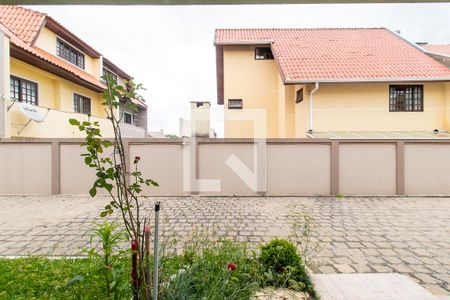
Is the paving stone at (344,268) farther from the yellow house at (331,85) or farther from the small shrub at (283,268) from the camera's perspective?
the yellow house at (331,85)

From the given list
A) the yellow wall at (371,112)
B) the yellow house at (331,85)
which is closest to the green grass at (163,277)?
the yellow house at (331,85)

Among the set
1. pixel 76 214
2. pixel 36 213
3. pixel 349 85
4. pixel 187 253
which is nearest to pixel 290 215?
pixel 187 253

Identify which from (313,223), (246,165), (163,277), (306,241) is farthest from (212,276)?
(246,165)

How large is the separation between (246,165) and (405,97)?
888cm

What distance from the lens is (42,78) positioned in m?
14.2

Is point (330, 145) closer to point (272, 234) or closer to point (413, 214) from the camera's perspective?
point (413, 214)

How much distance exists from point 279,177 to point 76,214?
634 cm

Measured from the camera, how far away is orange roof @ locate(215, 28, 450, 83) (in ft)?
40.0

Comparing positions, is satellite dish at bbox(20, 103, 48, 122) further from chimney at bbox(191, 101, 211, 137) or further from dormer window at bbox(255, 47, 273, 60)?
dormer window at bbox(255, 47, 273, 60)

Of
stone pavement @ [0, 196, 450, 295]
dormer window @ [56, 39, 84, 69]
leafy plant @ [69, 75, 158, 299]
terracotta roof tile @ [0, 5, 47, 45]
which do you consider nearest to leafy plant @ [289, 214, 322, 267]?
stone pavement @ [0, 196, 450, 295]

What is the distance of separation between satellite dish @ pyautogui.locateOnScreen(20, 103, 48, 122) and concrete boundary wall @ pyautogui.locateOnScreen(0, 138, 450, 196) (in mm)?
2140

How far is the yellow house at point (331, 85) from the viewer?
1228 centimetres

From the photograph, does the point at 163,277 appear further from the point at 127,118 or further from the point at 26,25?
the point at 127,118

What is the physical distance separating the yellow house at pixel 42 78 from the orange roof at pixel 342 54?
805 centimetres
